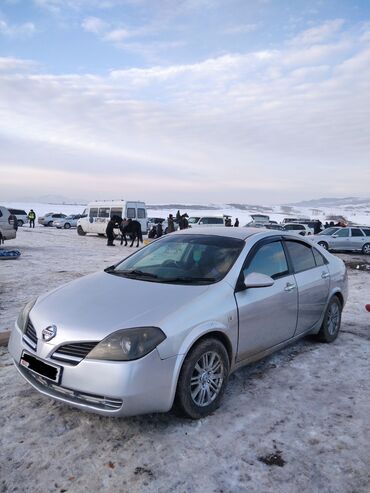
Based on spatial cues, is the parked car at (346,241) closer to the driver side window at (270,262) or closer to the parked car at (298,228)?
the parked car at (298,228)

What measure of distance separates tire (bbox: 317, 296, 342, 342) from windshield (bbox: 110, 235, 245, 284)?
1865 mm

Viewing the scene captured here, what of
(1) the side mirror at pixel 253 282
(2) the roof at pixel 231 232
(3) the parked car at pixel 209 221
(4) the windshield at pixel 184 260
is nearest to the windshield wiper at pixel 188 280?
(4) the windshield at pixel 184 260

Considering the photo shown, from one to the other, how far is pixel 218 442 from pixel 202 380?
0.49 meters

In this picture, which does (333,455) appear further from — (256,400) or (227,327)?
(227,327)

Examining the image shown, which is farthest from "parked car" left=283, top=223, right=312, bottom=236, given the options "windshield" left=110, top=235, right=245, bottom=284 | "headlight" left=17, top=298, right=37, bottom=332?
"headlight" left=17, top=298, right=37, bottom=332

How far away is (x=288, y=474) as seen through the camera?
2.65 m

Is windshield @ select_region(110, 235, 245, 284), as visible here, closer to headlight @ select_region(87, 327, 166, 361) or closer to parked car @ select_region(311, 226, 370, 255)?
headlight @ select_region(87, 327, 166, 361)

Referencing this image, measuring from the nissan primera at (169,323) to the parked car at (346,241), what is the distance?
16.0 meters

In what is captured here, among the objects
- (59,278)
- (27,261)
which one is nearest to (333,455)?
(59,278)

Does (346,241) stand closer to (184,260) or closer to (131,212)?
Result: (131,212)

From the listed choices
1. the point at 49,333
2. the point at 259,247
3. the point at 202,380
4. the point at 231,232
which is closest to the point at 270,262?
the point at 259,247

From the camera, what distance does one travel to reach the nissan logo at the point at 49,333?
305 centimetres

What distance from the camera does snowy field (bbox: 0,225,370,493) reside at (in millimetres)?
2564

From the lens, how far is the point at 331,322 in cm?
533
